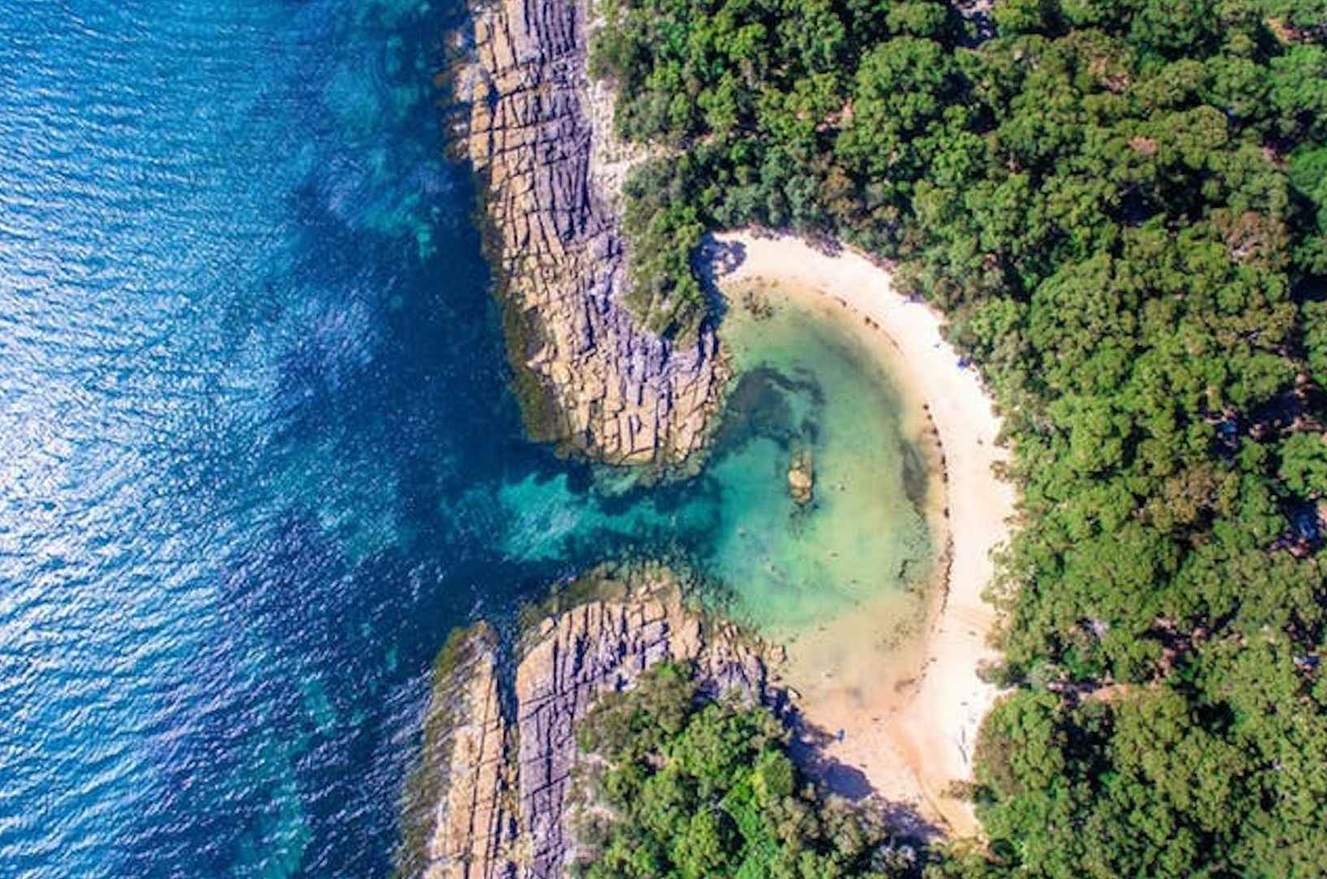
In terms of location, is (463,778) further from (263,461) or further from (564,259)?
(564,259)

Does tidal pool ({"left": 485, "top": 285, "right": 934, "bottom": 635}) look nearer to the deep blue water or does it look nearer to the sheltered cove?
the sheltered cove

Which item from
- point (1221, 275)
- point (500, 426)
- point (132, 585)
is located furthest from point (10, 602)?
point (1221, 275)

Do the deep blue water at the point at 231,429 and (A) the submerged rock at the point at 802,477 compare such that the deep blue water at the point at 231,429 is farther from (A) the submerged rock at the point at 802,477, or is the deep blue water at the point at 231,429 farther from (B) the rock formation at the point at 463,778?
(A) the submerged rock at the point at 802,477

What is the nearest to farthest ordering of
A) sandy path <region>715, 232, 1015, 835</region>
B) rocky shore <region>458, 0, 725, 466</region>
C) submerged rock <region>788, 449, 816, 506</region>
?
sandy path <region>715, 232, 1015, 835</region> < submerged rock <region>788, 449, 816, 506</region> < rocky shore <region>458, 0, 725, 466</region>

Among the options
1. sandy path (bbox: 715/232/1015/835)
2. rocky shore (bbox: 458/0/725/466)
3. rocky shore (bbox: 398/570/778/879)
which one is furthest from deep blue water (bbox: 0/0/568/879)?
sandy path (bbox: 715/232/1015/835)

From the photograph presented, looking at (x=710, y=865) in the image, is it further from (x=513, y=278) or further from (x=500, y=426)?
(x=513, y=278)

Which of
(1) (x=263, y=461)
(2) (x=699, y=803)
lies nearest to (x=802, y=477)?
(2) (x=699, y=803)
